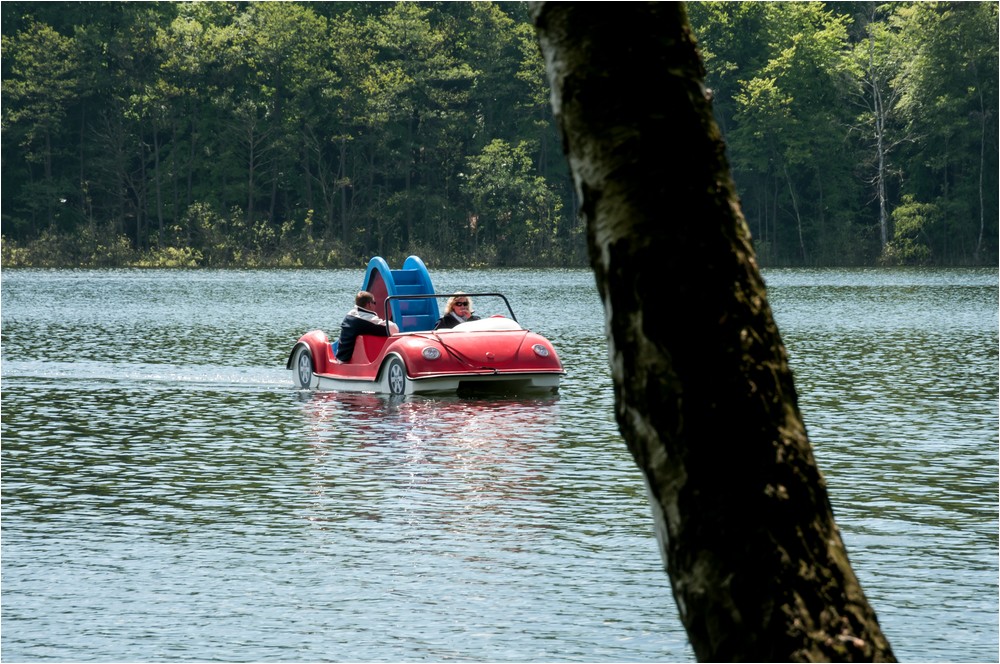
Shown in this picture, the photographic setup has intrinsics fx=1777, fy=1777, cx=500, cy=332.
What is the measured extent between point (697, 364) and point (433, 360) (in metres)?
15.4

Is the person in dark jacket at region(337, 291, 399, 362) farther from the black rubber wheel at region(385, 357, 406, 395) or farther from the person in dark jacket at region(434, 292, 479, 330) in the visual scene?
the black rubber wheel at region(385, 357, 406, 395)

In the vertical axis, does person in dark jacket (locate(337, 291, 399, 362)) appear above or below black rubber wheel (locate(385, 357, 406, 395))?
above

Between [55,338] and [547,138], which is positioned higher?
[547,138]

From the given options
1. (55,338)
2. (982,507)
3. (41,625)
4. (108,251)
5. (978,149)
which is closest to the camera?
(41,625)

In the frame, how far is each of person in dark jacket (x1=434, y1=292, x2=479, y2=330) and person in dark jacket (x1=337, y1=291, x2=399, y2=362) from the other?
0.56m

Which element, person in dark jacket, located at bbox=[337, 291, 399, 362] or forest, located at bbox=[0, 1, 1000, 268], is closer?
person in dark jacket, located at bbox=[337, 291, 399, 362]

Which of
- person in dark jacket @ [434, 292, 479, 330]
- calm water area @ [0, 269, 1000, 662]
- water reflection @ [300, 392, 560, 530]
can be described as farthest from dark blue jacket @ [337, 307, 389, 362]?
calm water area @ [0, 269, 1000, 662]

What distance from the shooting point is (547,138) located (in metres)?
100

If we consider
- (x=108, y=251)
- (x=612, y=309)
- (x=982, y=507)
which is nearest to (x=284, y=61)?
(x=108, y=251)

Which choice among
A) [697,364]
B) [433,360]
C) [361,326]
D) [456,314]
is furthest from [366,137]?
[697,364]

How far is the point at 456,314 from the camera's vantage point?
20797 millimetres

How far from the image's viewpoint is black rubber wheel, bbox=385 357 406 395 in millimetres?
19594

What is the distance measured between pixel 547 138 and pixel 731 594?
9670 centimetres

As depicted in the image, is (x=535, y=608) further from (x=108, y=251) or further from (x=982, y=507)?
(x=108, y=251)
